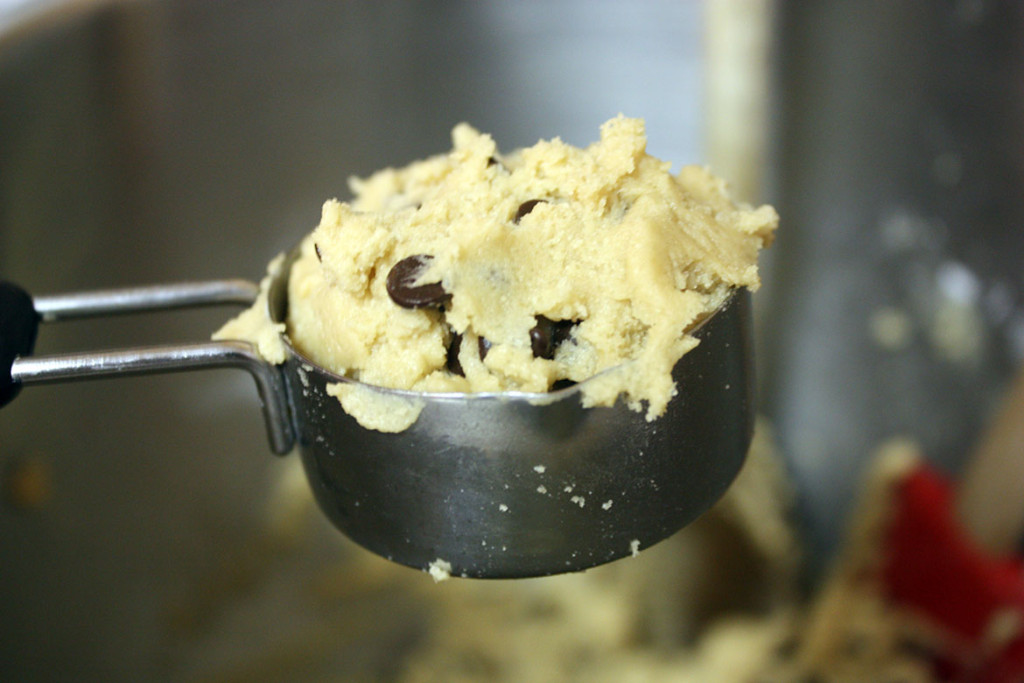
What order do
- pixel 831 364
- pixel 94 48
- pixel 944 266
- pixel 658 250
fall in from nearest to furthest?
pixel 658 250 → pixel 94 48 → pixel 944 266 → pixel 831 364

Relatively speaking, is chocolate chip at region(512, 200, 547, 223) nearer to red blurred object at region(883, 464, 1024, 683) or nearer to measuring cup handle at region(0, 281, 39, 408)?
measuring cup handle at region(0, 281, 39, 408)

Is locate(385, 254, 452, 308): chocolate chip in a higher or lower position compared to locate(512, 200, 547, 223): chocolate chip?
lower

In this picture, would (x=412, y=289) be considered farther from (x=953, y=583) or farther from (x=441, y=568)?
(x=953, y=583)

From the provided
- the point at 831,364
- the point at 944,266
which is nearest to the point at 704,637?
the point at 831,364

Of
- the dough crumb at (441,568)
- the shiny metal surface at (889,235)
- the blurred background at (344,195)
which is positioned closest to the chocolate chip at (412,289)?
the dough crumb at (441,568)

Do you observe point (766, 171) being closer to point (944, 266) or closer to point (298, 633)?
point (944, 266)

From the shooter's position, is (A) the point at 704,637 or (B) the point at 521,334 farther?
(A) the point at 704,637

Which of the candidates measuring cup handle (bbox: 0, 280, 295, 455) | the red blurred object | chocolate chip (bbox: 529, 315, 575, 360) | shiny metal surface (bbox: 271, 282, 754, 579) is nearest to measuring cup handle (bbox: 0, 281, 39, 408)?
measuring cup handle (bbox: 0, 280, 295, 455)
